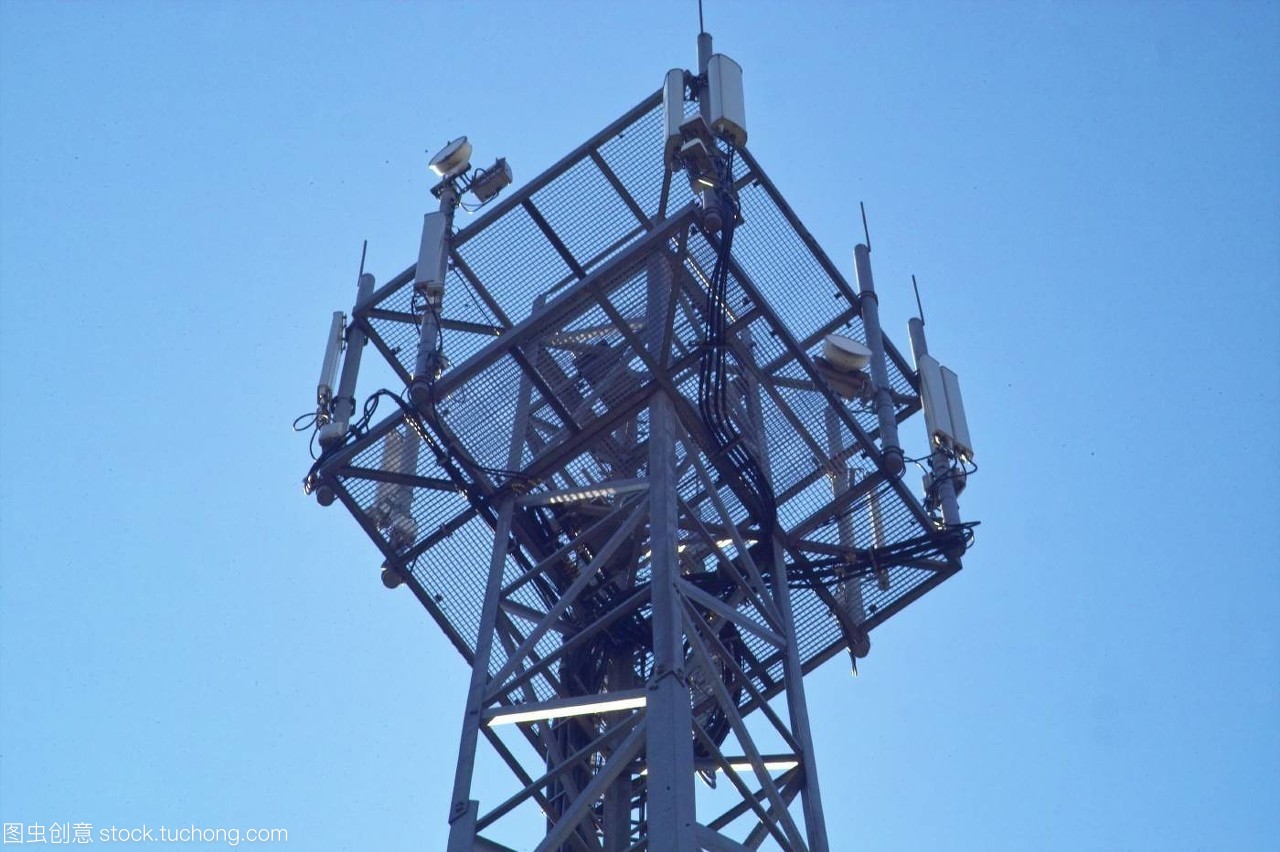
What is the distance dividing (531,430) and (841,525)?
3.24m

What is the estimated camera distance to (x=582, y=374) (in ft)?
51.8

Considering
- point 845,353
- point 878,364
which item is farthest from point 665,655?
point 878,364

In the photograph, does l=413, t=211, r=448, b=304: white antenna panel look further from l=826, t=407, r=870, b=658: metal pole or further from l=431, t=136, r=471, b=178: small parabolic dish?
l=826, t=407, r=870, b=658: metal pole

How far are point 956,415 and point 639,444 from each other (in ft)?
11.1

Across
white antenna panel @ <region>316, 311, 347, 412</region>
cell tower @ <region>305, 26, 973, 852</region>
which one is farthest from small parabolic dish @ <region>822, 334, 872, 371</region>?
white antenna panel @ <region>316, 311, 347, 412</region>

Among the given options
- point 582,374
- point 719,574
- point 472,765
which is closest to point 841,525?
point 719,574

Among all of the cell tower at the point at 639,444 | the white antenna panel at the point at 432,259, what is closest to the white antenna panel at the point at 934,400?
the cell tower at the point at 639,444

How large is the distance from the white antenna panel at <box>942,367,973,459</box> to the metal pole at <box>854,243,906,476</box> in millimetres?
722

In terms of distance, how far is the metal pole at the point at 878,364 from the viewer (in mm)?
15977

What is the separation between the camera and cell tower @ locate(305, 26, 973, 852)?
1494 cm

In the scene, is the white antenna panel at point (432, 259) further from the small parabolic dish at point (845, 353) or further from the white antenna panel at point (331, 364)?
the small parabolic dish at point (845, 353)

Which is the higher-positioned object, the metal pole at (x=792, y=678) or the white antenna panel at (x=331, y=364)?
the white antenna panel at (x=331, y=364)

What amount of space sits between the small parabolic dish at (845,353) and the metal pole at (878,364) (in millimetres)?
297

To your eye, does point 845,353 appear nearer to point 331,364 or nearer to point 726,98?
point 726,98
